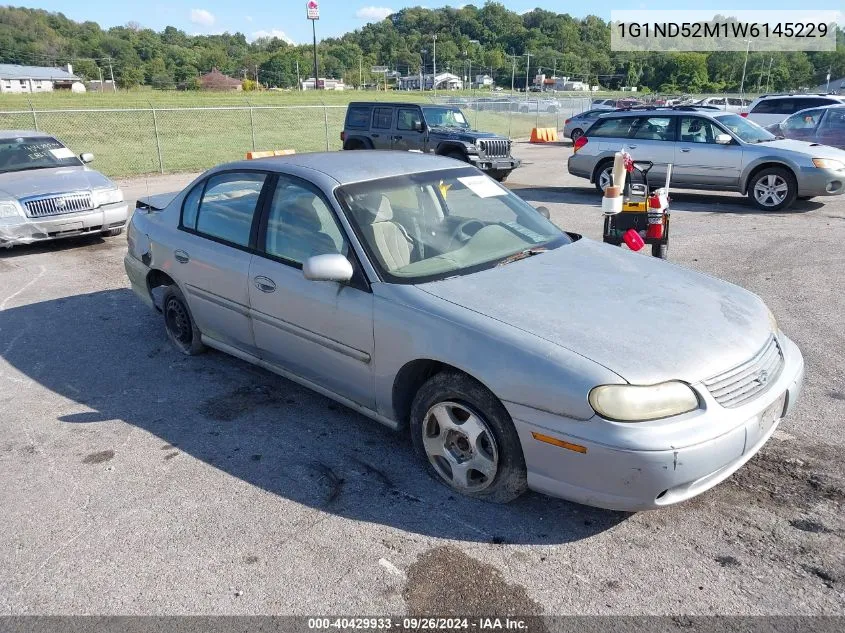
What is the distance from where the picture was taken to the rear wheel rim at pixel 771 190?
11.1 meters

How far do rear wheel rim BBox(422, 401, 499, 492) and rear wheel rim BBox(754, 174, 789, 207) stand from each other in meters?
9.97

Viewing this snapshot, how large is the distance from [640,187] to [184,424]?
16.2 ft

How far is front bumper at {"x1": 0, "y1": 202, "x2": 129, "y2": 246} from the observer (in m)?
8.50

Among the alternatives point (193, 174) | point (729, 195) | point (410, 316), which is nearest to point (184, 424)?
point (410, 316)

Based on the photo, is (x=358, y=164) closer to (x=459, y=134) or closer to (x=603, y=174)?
(x=603, y=174)

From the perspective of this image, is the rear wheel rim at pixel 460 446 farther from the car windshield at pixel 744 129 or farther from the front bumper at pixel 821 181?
the car windshield at pixel 744 129

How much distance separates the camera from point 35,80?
90.5 meters

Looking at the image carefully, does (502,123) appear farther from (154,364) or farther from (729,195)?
(154,364)

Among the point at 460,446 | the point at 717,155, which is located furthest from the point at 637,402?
the point at 717,155

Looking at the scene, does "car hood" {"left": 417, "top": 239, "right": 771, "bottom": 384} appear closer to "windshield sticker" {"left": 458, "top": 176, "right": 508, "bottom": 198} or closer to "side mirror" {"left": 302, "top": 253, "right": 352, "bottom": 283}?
"side mirror" {"left": 302, "top": 253, "right": 352, "bottom": 283}

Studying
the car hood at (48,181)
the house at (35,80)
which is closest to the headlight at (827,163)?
the car hood at (48,181)

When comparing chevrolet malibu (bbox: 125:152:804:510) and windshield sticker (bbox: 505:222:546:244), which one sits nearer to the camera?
chevrolet malibu (bbox: 125:152:804:510)

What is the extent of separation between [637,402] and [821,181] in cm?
991

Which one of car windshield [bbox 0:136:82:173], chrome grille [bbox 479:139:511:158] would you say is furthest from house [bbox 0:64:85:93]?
car windshield [bbox 0:136:82:173]
